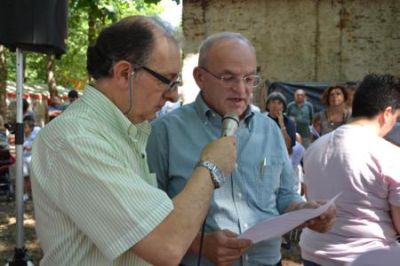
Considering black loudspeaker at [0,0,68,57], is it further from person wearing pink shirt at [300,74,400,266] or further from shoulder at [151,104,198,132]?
person wearing pink shirt at [300,74,400,266]

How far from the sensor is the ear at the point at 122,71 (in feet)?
4.97

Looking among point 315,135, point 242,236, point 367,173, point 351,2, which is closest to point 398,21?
point 351,2

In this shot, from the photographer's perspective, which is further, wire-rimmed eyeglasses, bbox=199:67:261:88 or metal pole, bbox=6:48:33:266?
metal pole, bbox=6:48:33:266

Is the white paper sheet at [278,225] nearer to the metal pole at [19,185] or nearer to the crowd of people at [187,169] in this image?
the crowd of people at [187,169]

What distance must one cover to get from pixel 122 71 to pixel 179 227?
0.50m

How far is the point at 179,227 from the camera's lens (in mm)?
1362

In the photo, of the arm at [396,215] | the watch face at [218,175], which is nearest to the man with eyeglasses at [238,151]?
the arm at [396,215]

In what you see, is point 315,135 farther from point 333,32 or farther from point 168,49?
point 168,49

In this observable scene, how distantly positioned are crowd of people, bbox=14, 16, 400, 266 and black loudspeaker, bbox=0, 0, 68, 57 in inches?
82.9

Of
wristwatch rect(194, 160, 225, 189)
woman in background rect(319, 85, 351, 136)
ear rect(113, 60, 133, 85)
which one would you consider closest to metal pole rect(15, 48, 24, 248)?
ear rect(113, 60, 133, 85)

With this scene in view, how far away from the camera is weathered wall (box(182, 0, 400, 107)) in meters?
10.7

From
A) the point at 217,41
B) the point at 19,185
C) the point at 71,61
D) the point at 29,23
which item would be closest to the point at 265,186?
the point at 217,41

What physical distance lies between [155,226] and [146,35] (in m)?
0.57

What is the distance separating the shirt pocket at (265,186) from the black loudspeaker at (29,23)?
2.48m
